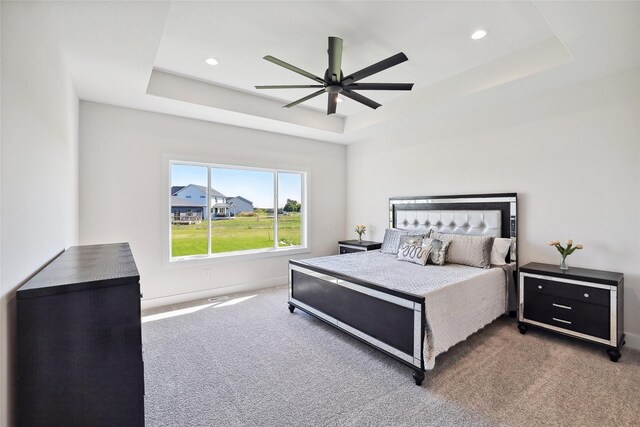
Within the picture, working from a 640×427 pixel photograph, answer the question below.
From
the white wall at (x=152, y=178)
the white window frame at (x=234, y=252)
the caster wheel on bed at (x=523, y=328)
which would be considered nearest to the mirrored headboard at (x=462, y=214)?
the caster wheel on bed at (x=523, y=328)

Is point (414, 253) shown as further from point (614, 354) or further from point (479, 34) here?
point (479, 34)

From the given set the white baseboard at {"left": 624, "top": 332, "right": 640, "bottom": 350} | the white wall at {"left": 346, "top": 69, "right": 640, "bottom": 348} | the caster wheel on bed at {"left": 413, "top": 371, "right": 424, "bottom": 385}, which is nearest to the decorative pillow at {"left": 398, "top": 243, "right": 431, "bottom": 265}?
the white wall at {"left": 346, "top": 69, "right": 640, "bottom": 348}

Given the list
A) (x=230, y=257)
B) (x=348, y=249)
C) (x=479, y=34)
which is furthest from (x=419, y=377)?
(x=230, y=257)

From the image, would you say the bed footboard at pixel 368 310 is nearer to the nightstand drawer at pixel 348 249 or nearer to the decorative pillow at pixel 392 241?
the decorative pillow at pixel 392 241

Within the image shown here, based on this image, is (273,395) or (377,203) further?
(377,203)

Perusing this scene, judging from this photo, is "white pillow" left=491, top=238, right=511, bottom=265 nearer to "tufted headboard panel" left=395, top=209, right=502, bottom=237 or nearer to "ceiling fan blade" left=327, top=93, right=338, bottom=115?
"tufted headboard panel" left=395, top=209, right=502, bottom=237

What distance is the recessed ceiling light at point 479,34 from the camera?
2.55 meters

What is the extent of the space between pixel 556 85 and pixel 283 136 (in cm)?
366

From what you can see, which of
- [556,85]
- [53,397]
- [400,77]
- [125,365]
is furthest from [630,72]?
[53,397]

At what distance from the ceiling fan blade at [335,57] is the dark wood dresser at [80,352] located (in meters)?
2.08

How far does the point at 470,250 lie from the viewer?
3.39 m

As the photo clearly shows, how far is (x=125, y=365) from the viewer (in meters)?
1.20

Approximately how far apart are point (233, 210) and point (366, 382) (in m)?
3.28

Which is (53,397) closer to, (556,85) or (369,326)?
(369,326)
